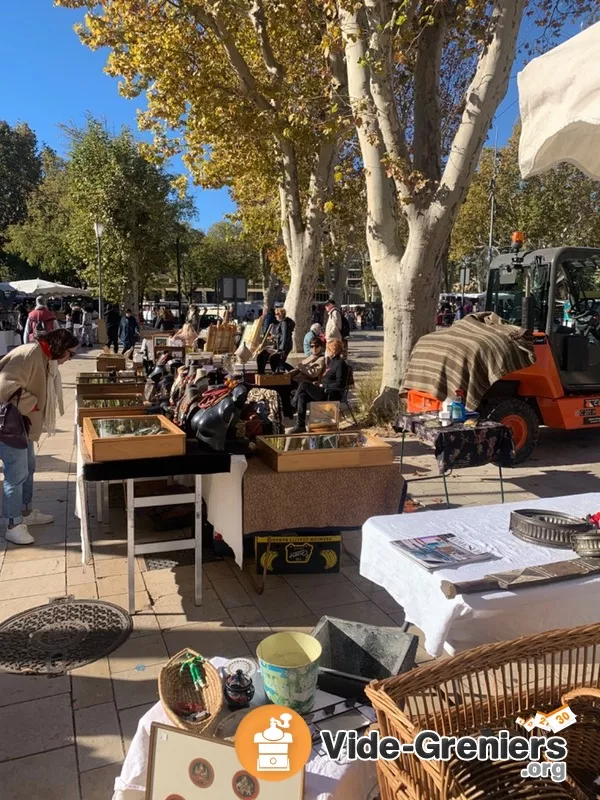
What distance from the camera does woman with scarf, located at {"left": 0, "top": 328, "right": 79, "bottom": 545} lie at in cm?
459

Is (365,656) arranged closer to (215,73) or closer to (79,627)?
(79,627)

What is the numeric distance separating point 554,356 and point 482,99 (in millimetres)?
3320

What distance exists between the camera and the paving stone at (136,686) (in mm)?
2922

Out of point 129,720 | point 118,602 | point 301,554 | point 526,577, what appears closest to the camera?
point 526,577

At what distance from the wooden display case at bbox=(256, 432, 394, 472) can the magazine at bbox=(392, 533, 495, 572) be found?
1.36 meters

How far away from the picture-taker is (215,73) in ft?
42.6

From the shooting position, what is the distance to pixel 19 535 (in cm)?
480

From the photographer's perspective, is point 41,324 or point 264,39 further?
point 264,39

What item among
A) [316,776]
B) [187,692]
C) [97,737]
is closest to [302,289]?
[97,737]

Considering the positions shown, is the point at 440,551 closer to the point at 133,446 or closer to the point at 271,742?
the point at 271,742

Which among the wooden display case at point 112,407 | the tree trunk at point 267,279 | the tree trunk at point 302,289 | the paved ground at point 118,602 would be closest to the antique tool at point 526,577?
the paved ground at point 118,602

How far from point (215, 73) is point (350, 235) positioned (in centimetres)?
1845

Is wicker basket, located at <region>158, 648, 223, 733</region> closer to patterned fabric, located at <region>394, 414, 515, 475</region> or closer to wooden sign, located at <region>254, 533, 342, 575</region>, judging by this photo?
wooden sign, located at <region>254, 533, 342, 575</region>

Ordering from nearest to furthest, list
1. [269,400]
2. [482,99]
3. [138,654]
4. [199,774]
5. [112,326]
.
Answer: [199,774], [138,654], [269,400], [482,99], [112,326]
